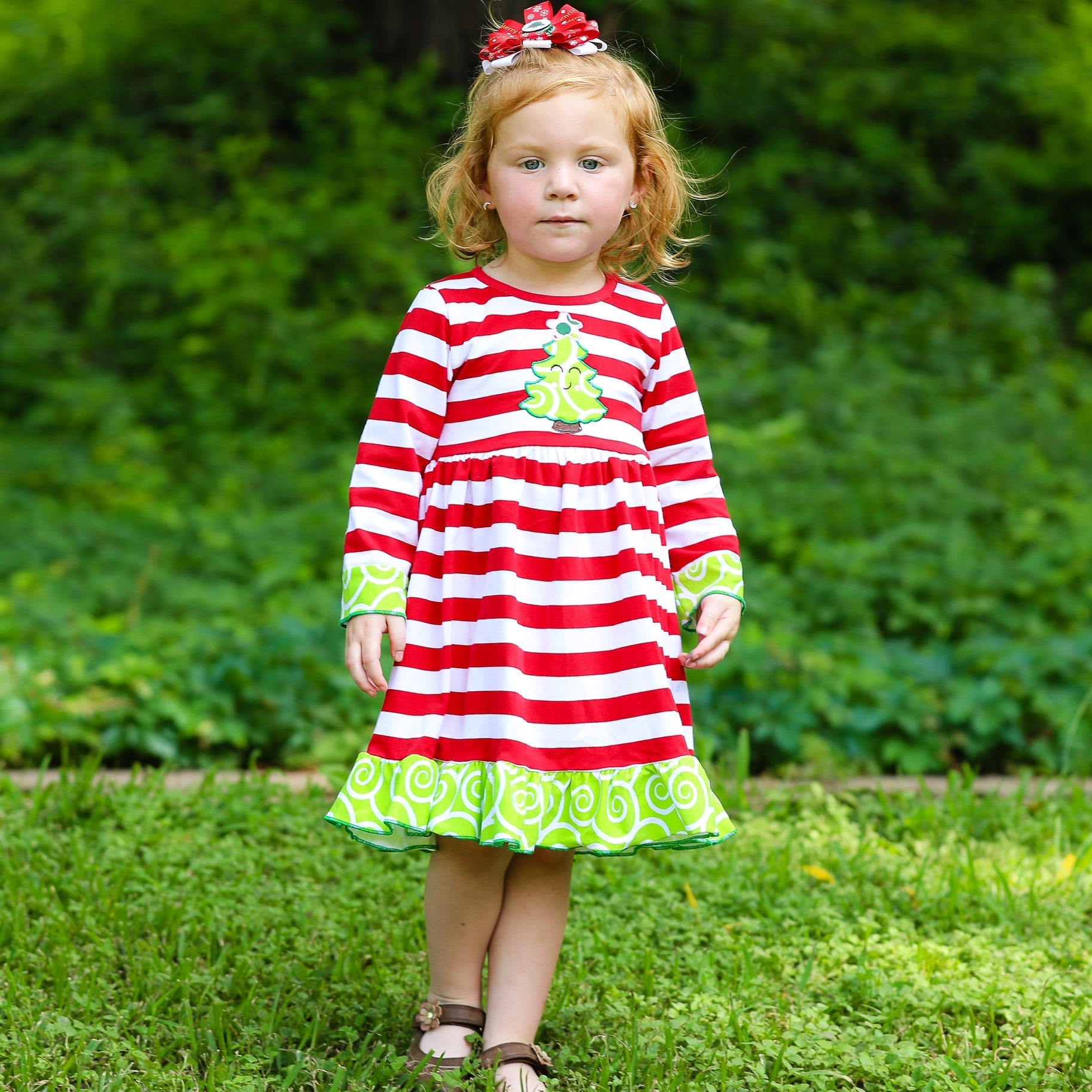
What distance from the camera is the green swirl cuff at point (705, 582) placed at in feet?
7.39

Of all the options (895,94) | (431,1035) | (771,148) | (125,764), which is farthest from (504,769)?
(895,94)

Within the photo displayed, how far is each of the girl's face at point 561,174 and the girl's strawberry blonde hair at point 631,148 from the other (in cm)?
3

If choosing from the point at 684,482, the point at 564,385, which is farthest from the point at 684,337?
the point at 564,385

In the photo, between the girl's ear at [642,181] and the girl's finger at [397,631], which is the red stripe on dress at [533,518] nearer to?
the girl's finger at [397,631]

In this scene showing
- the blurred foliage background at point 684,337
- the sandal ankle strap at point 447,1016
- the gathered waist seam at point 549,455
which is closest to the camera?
the gathered waist seam at point 549,455

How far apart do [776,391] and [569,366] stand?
5108mm

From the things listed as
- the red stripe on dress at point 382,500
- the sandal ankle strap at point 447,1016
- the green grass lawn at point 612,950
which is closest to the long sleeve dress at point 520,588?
the red stripe on dress at point 382,500

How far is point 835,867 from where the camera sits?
3.17 meters

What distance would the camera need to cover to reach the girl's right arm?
83.3 inches

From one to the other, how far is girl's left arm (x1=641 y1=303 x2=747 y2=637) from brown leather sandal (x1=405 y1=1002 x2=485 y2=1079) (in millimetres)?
758

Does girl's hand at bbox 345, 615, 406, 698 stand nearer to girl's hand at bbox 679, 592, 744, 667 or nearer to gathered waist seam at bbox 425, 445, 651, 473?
gathered waist seam at bbox 425, 445, 651, 473

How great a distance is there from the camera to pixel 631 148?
2207mm

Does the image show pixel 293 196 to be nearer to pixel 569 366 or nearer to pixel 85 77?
pixel 85 77

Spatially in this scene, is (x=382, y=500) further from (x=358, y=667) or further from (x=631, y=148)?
(x=631, y=148)
